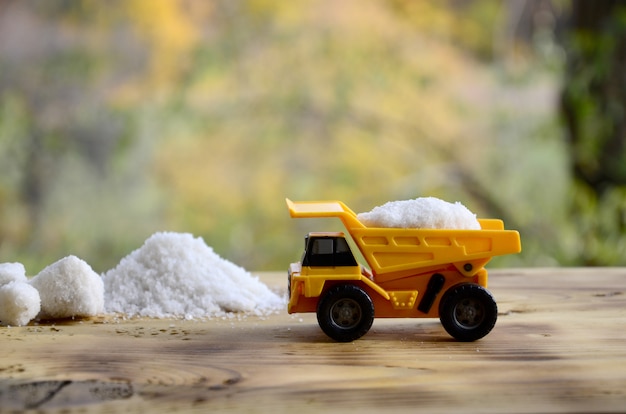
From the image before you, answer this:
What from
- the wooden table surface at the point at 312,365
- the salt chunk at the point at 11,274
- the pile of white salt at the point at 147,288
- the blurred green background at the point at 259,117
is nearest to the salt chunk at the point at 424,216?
the wooden table surface at the point at 312,365

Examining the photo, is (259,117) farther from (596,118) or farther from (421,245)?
(421,245)

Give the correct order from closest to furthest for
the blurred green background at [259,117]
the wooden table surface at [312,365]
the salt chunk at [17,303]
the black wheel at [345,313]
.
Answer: the wooden table surface at [312,365]
the black wheel at [345,313]
the salt chunk at [17,303]
the blurred green background at [259,117]

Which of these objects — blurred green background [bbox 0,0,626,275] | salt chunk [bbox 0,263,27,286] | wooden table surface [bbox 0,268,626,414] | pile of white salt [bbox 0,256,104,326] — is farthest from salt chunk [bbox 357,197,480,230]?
blurred green background [bbox 0,0,626,275]

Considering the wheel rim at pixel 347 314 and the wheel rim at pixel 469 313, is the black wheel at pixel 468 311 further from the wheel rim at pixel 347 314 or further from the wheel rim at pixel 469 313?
the wheel rim at pixel 347 314

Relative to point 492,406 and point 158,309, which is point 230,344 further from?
point 492,406

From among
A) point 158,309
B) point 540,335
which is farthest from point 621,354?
point 158,309

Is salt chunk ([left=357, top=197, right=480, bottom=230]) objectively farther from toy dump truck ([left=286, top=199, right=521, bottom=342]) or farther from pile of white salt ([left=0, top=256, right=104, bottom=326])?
pile of white salt ([left=0, top=256, right=104, bottom=326])

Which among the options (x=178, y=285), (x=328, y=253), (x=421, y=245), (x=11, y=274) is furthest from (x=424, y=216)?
(x=11, y=274)
